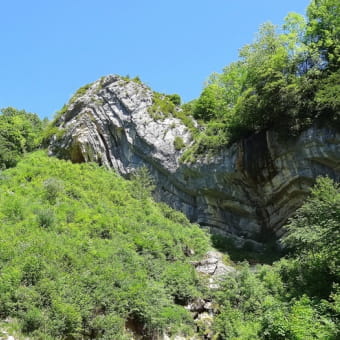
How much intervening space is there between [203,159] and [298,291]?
12502 millimetres

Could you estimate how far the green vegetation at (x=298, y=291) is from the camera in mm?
10594

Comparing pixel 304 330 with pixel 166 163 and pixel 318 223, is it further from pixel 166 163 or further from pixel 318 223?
pixel 166 163

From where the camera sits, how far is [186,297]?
49.8ft

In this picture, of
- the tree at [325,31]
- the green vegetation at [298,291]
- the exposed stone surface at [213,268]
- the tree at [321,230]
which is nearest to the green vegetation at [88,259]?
the exposed stone surface at [213,268]

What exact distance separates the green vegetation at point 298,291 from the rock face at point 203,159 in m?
3.40

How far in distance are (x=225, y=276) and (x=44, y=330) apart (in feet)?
28.4

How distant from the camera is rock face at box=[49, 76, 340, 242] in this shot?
2114cm

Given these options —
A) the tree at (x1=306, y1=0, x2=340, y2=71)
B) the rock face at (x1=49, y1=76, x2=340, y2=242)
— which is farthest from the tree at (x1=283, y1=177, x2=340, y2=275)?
the tree at (x1=306, y1=0, x2=340, y2=71)

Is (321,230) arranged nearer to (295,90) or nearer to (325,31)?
(295,90)

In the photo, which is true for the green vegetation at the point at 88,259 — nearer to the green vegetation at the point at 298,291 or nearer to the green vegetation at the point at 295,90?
the green vegetation at the point at 298,291

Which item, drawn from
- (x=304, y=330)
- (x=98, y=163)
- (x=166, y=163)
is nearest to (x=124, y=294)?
(x=304, y=330)

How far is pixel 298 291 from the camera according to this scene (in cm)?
1376

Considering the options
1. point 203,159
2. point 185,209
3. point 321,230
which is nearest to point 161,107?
point 203,159

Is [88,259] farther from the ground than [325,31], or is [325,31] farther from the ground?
[325,31]
